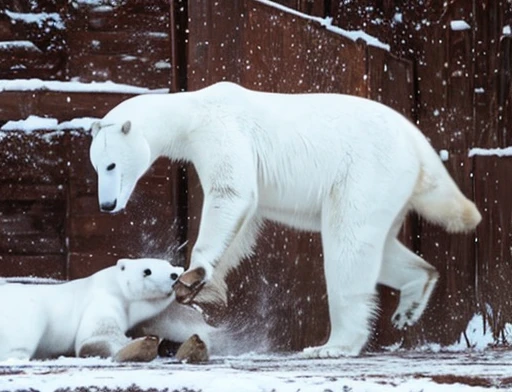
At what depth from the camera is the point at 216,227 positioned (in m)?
3.81

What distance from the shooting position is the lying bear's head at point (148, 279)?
3.89 m

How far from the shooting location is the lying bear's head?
12.8 feet

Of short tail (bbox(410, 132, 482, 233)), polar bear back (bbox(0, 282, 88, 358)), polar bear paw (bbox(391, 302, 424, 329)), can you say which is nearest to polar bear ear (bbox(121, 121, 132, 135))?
polar bear back (bbox(0, 282, 88, 358))

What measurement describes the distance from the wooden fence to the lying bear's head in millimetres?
271

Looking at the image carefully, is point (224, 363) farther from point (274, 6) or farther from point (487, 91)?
point (487, 91)

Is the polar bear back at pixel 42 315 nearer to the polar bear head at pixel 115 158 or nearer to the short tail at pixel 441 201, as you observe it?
the polar bear head at pixel 115 158

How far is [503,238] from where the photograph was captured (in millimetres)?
4535

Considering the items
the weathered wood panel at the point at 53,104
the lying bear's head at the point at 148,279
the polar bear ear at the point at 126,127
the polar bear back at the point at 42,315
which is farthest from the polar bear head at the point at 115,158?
the weathered wood panel at the point at 53,104

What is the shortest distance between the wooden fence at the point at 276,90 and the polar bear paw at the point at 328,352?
0.34m

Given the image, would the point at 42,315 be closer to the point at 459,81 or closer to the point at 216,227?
the point at 216,227

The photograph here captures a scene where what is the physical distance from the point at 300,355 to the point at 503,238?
98 centimetres

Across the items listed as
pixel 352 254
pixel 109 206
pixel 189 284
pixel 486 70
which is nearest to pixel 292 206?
pixel 352 254

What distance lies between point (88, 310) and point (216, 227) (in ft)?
1.36

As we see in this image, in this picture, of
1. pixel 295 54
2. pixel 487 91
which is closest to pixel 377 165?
pixel 295 54
